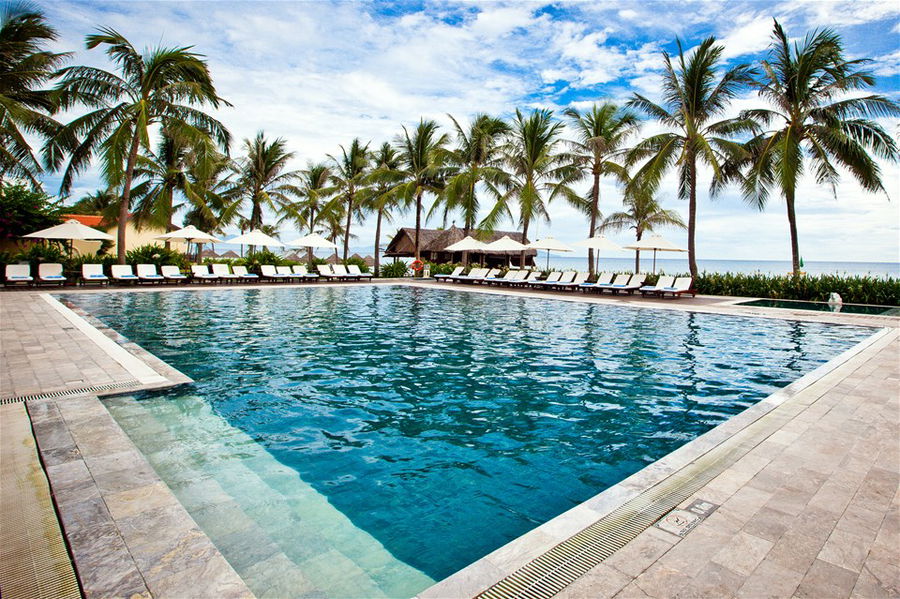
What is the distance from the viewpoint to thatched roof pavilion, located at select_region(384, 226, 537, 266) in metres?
38.4

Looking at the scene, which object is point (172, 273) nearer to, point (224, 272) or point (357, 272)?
point (224, 272)

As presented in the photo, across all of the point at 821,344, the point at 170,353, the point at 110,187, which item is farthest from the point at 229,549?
the point at 110,187

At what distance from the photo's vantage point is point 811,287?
16.9 meters

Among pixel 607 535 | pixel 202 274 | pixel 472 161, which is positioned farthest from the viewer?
pixel 472 161

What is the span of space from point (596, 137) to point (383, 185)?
12504 millimetres

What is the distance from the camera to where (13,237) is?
20.0 meters

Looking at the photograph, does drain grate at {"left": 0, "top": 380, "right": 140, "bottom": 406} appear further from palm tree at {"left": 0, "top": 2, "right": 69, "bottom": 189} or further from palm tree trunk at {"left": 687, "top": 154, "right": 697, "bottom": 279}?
palm tree trunk at {"left": 687, "top": 154, "right": 697, "bottom": 279}

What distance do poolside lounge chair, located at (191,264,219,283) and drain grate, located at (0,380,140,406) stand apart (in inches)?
577

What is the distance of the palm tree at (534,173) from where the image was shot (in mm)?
23202

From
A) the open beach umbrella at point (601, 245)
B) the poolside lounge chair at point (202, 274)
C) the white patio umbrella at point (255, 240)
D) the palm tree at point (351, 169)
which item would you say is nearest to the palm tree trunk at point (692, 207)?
the open beach umbrella at point (601, 245)

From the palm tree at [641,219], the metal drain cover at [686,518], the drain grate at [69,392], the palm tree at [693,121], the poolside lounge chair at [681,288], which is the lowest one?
the metal drain cover at [686,518]

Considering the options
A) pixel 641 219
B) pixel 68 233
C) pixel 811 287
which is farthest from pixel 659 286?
pixel 68 233

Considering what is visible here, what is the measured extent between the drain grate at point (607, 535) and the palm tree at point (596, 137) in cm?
1902

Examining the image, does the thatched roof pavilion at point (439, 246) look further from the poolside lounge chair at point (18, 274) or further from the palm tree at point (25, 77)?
the poolside lounge chair at point (18, 274)
